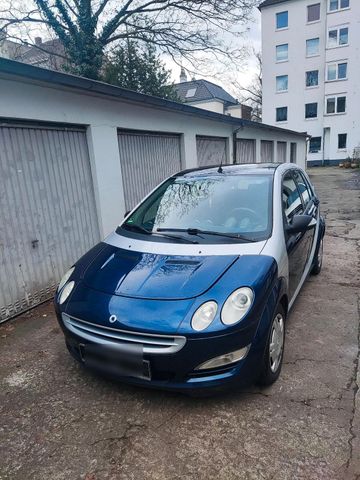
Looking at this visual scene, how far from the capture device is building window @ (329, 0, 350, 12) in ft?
98.6

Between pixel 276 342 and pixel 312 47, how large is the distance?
121 ft

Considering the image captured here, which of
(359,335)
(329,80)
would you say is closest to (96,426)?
(359,335)

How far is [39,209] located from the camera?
4613 millimetres

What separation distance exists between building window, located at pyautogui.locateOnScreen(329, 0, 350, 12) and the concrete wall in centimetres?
3128

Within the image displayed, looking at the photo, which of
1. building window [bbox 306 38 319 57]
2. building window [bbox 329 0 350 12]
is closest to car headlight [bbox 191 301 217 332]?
building window [bbox 306 38 319 57]

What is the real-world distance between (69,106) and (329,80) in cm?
3349

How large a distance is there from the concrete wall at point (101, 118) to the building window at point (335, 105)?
2942cm

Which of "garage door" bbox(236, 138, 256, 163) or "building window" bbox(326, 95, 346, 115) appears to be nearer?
"garage door" bbox(236, 138, 256, 163)

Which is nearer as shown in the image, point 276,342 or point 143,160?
point 276,342

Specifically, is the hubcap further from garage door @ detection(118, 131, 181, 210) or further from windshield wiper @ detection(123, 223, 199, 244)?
garage door @ detection(118, 131, 181, 210)

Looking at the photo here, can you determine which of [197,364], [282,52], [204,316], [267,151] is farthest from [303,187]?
[282,52]

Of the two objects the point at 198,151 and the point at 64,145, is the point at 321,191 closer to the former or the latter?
the point at 198,151

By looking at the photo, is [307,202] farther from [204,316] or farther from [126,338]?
[126,338]

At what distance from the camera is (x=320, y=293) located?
14.8 feet
